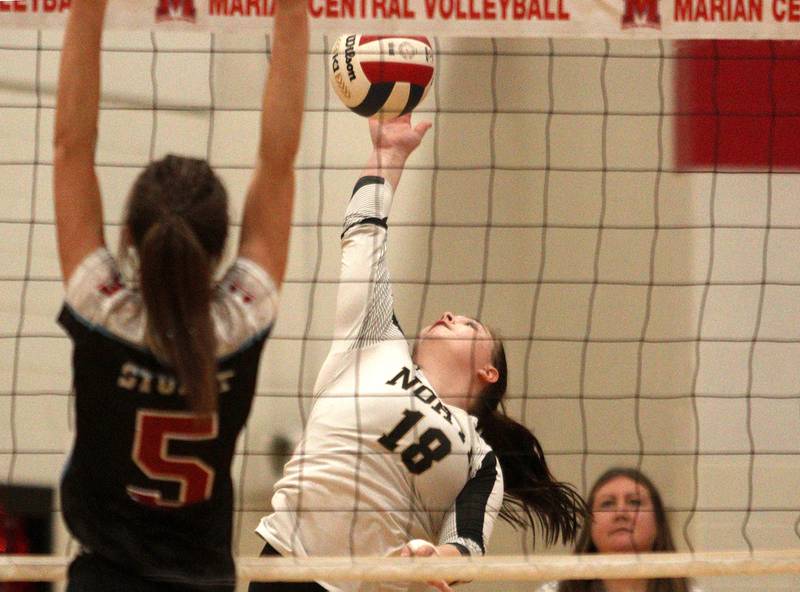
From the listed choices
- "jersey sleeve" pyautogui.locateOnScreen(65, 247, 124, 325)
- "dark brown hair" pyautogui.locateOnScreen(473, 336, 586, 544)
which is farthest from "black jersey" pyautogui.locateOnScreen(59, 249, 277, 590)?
"dark brown hair" pyautogui.locateOnScreen(473, 336, 586, 544)

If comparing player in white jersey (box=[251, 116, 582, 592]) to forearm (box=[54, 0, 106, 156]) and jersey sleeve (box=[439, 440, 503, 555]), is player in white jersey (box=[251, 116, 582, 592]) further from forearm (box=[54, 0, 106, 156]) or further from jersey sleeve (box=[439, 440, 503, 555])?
forearm (box=[54, 0, 106, 156])

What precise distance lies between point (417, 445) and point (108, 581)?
1.49 m

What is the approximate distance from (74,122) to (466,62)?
3414mm

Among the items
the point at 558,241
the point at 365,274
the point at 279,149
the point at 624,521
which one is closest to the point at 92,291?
the point at 279,149

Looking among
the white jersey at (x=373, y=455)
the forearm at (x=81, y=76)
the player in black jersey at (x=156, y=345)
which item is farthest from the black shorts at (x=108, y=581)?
the white jersey at (x=373, y=455)

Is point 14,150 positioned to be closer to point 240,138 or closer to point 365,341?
point 240,138

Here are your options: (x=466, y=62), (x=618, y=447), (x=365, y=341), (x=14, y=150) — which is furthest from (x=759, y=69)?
(x=14, y=150)

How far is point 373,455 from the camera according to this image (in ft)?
10.2

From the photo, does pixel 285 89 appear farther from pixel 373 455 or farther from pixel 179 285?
pixel 373 455

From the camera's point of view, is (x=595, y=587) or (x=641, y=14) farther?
(x=595, y=587)

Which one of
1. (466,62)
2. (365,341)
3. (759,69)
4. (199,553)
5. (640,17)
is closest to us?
(199,553)

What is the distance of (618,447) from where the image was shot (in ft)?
15.7

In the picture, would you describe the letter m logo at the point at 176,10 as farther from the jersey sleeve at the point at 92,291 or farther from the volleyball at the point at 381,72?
the jersey sleeve at the point at 92,291

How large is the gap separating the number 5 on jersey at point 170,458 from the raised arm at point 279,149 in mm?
231
